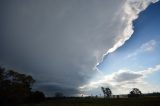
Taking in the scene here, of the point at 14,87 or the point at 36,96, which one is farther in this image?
the point at 36,96

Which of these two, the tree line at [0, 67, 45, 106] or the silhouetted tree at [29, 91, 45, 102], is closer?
the tree line at [0, 67, 45, 106]

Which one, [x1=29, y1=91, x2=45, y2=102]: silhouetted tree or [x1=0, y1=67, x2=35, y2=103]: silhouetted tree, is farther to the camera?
[x1=29, y1=91, x2=45, y2=102]: silhouetted tree

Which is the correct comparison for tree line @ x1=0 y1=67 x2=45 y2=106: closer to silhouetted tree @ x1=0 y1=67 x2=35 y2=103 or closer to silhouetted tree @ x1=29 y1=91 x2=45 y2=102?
silhouetted tree @ x1=0 y1=67 x2=35 y2=103

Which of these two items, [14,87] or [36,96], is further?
[36,96]

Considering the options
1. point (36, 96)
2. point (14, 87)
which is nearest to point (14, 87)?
point (14, 87)

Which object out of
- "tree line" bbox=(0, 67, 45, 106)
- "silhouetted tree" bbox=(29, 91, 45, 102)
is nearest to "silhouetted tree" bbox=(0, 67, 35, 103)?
"tree line" bbox=(0, 67, 45, 106)

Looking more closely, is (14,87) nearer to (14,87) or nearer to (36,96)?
(14,87)

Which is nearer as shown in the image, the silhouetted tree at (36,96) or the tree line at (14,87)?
the tree line at (14,87)

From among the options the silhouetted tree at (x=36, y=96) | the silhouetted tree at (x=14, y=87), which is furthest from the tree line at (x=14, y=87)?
the silhouetted tree at (x=36, y=96)

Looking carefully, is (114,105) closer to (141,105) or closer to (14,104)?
(141,105)

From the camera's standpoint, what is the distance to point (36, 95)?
139 m

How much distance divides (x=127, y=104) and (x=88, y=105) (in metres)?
17.0

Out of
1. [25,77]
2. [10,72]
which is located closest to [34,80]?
[25,77]

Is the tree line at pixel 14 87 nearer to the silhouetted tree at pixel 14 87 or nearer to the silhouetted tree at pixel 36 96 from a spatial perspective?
the silhouetted tree at pixel 14 87
